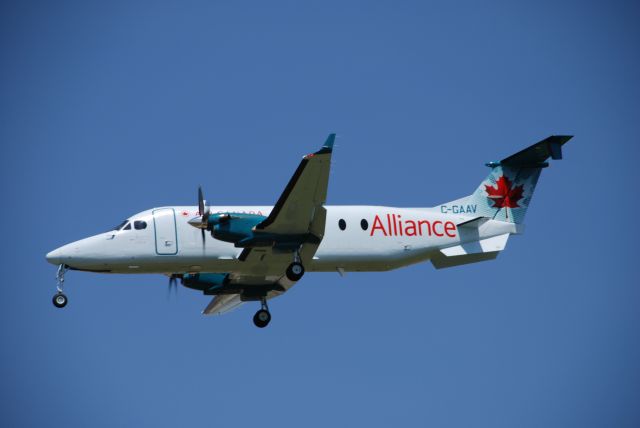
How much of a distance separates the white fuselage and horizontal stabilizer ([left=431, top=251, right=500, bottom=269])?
335 mm

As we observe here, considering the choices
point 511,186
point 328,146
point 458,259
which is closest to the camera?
point 328,146

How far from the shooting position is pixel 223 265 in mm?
24203

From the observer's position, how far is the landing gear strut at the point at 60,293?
23.0 metres

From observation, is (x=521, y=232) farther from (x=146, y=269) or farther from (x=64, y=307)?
(x=64, y=307)

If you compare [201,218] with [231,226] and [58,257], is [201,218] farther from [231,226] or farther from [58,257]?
[58,257]

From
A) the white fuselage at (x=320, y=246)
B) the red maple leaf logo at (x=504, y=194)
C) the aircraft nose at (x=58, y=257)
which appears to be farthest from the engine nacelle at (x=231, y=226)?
the red maple leaf logo at (x=504, y=194)

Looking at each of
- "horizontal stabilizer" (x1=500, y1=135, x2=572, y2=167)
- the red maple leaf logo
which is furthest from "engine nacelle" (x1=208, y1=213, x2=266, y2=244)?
"horizontal stabilizer" (x1=500, y1=135, x2=572, y2=167)

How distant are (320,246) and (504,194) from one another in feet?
22.0

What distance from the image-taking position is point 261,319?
26859 mm

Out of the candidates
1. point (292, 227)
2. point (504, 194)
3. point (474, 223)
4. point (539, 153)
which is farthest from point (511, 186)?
point (292, 227)

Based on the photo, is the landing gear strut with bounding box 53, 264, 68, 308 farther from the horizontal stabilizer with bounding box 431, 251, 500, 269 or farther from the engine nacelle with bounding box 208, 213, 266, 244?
the horizontal stabilizer with bounding box 431, 251, 500, 269

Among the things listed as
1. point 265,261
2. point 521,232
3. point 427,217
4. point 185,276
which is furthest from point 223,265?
point 521,232

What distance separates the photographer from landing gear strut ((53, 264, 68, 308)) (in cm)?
2303

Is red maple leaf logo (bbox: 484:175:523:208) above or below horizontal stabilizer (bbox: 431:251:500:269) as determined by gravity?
above
